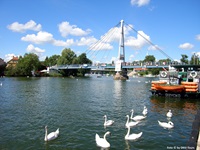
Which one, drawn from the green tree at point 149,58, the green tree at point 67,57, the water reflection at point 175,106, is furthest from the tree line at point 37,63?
the water reflection at point 175,106

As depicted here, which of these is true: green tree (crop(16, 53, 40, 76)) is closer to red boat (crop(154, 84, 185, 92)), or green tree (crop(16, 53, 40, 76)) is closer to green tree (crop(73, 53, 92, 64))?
green tree (crop(73, 53, 92, 64))

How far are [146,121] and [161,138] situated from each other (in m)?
4.13

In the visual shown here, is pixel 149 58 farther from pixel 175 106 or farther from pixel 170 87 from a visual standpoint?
pixel 175 106

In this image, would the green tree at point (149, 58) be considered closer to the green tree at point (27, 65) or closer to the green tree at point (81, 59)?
the green tree at point (81, 59)

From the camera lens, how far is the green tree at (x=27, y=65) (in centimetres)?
10503

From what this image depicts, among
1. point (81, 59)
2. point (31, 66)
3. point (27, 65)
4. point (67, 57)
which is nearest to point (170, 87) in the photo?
point (27, 65)

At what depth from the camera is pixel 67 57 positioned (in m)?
132

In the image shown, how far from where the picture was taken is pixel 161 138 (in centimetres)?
1328

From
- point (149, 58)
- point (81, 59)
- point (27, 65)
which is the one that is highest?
point (149, 58)

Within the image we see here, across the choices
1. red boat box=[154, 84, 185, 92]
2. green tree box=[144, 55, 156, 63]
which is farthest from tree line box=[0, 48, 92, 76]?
red boat box=[154, 84, 185, 92]

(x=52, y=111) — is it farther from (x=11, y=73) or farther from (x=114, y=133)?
(x=11, y=73)

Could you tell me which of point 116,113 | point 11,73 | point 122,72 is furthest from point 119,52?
point 116,113

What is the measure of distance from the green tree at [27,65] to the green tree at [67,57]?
65.1ft

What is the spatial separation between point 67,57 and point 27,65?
31566 millimetres
